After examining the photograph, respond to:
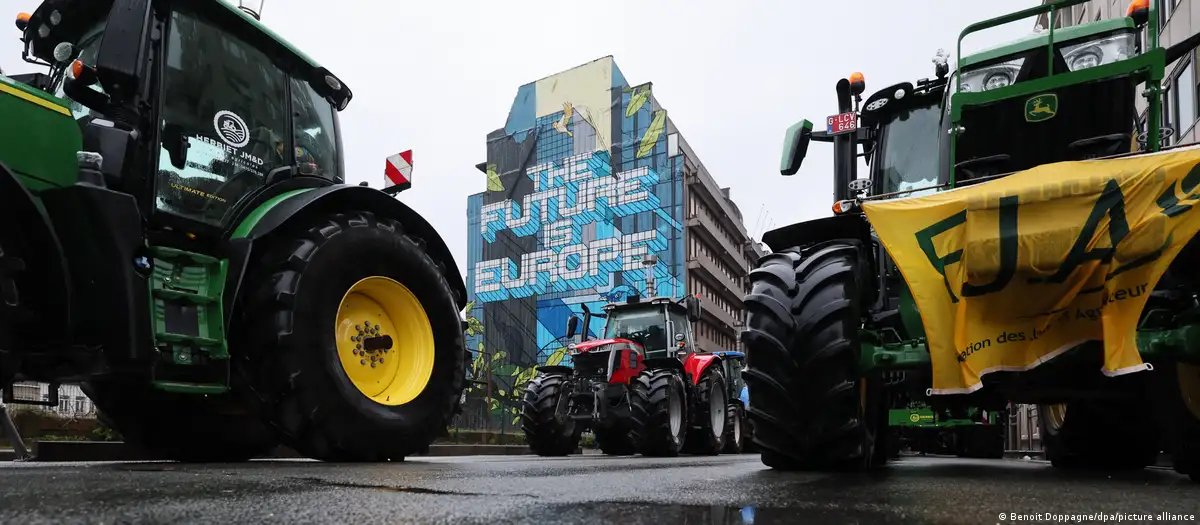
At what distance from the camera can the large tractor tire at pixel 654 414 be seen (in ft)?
37.9

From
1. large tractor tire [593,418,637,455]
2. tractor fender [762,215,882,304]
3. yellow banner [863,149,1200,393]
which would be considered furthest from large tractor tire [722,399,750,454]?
yellow banner [863,149,1200,393]

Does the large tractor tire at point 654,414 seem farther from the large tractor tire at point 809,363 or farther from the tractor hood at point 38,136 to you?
the tractor hood at point 38,136

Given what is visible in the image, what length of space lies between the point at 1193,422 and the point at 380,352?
408 cm

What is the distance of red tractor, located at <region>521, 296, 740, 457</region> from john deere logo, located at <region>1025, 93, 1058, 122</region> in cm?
796

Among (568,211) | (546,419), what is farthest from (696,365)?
(568,211)

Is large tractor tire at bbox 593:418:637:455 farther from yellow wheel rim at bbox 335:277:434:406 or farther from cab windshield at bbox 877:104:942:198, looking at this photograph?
cab windshield at bbox 877:104:942:198

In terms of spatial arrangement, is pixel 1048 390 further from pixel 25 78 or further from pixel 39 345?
pixel 25 78

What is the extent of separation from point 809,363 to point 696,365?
399 inches

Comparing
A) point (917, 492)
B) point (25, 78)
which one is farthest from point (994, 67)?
point (25, 78)

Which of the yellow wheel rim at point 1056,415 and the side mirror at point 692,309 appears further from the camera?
the side mirror at point 692,309

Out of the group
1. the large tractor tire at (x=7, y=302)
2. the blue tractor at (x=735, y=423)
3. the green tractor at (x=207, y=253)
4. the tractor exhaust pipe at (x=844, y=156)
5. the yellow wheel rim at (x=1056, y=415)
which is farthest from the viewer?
the blue tractor at (x=735, y=423)

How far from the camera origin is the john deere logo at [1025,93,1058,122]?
162 inches

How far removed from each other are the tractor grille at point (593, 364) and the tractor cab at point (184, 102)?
25.4 feet

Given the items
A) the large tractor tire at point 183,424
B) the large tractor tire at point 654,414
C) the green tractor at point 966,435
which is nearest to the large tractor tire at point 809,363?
the large tractor tire at point 183,424
